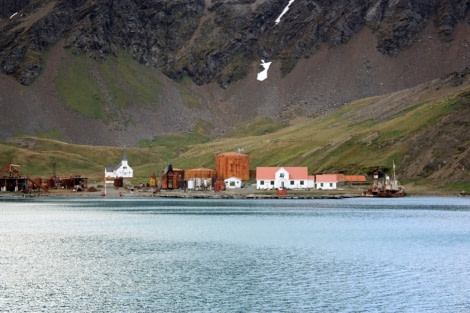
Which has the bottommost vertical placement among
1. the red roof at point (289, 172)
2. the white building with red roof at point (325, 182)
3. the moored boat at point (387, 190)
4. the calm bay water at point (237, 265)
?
the calm bay water at point (237, 265)

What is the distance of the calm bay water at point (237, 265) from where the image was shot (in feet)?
155

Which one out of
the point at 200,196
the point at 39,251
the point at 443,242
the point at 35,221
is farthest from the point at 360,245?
the point at 200,196

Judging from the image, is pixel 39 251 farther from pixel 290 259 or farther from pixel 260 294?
pixel 260 294

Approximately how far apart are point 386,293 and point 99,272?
80.1 ft

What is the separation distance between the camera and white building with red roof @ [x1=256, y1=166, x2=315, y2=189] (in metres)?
186

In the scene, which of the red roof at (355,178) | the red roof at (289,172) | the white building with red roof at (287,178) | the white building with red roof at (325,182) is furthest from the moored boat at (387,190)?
the red roof at (289,172)

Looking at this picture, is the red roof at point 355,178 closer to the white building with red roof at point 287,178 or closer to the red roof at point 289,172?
the white building with red roof at point 287,178

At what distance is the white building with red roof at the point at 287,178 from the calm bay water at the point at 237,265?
2977 inches

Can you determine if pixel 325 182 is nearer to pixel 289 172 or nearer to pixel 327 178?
pixel 327 178

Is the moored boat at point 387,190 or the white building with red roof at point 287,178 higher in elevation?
the white building with red roof at point 287,178

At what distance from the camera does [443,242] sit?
77750mm

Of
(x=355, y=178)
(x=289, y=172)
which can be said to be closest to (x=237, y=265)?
(x=289, y=172)

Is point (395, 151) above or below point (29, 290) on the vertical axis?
above

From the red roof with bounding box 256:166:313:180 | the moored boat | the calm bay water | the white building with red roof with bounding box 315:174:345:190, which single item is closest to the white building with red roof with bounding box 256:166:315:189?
the red roof with bounding box 256:166:313:180
